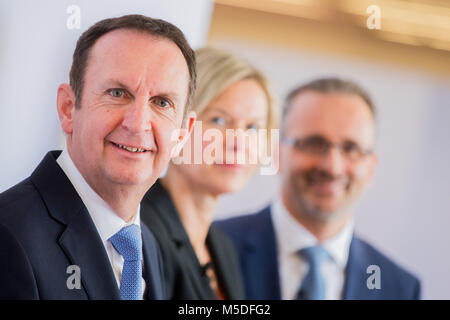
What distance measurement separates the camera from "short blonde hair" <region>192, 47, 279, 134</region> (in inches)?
76.6

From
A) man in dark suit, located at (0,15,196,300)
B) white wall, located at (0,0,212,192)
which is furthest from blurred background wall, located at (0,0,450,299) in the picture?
man in dark suit, located at (0,15,196,300)

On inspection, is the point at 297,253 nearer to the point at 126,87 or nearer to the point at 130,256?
the point at 130,256

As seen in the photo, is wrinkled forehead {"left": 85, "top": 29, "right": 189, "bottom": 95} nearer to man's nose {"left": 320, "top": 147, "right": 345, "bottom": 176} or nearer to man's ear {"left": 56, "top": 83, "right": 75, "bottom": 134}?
man's ear {"left": 56, "top": 83, "right": 75, "bottom": 134}

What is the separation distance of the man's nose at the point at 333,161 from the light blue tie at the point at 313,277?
292 millimetres

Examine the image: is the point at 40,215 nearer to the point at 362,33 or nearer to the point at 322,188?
the point at 322,188

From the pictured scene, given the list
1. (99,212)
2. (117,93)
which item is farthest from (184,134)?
(99,212)

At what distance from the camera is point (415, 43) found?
224 cm

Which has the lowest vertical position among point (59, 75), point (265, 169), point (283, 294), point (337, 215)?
point (283, 294)

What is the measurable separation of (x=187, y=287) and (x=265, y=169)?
1.66 ft

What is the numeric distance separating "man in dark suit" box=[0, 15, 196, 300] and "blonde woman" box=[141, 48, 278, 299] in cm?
19

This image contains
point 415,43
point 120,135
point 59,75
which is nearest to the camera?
point 120,135

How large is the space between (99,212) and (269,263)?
2.58ft

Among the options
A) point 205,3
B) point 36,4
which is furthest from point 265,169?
point 36,4

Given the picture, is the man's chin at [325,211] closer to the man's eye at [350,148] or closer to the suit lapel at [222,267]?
the man's eye at [350,148]
